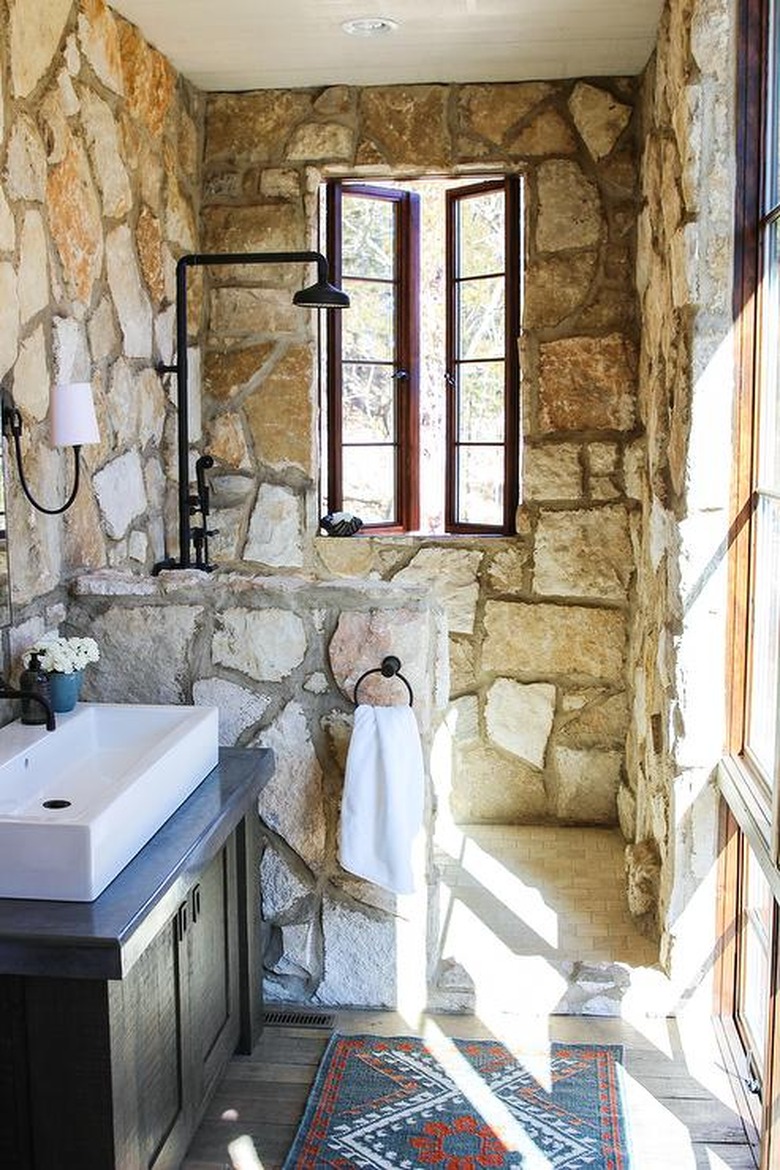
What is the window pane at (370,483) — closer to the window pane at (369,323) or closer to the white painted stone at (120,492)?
the window pane at (369,323)

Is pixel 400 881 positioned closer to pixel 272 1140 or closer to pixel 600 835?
pixel 272 1140

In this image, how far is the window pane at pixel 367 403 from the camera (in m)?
4.54

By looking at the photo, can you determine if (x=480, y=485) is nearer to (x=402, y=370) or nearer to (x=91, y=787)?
(x=402, y=370)

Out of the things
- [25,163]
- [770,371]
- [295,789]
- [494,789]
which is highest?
[25,163]

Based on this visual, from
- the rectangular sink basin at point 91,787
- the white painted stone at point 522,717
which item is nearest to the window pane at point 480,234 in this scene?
the white painted stone at point 522,717

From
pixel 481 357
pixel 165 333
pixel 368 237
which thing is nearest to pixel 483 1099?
pixel 165 333

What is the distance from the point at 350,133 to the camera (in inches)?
166

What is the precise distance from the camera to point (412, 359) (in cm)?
457

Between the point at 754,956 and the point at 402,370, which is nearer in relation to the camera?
the point at 754,956

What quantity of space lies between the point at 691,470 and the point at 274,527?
1.75 m

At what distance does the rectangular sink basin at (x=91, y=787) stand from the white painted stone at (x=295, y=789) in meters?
0.25

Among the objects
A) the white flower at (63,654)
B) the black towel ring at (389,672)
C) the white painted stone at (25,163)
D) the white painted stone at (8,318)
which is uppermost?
the white painted stone at (25,163)

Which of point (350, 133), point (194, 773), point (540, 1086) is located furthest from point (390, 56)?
point (540, 1086)

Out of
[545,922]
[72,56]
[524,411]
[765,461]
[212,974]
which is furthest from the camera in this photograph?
[524,411]
